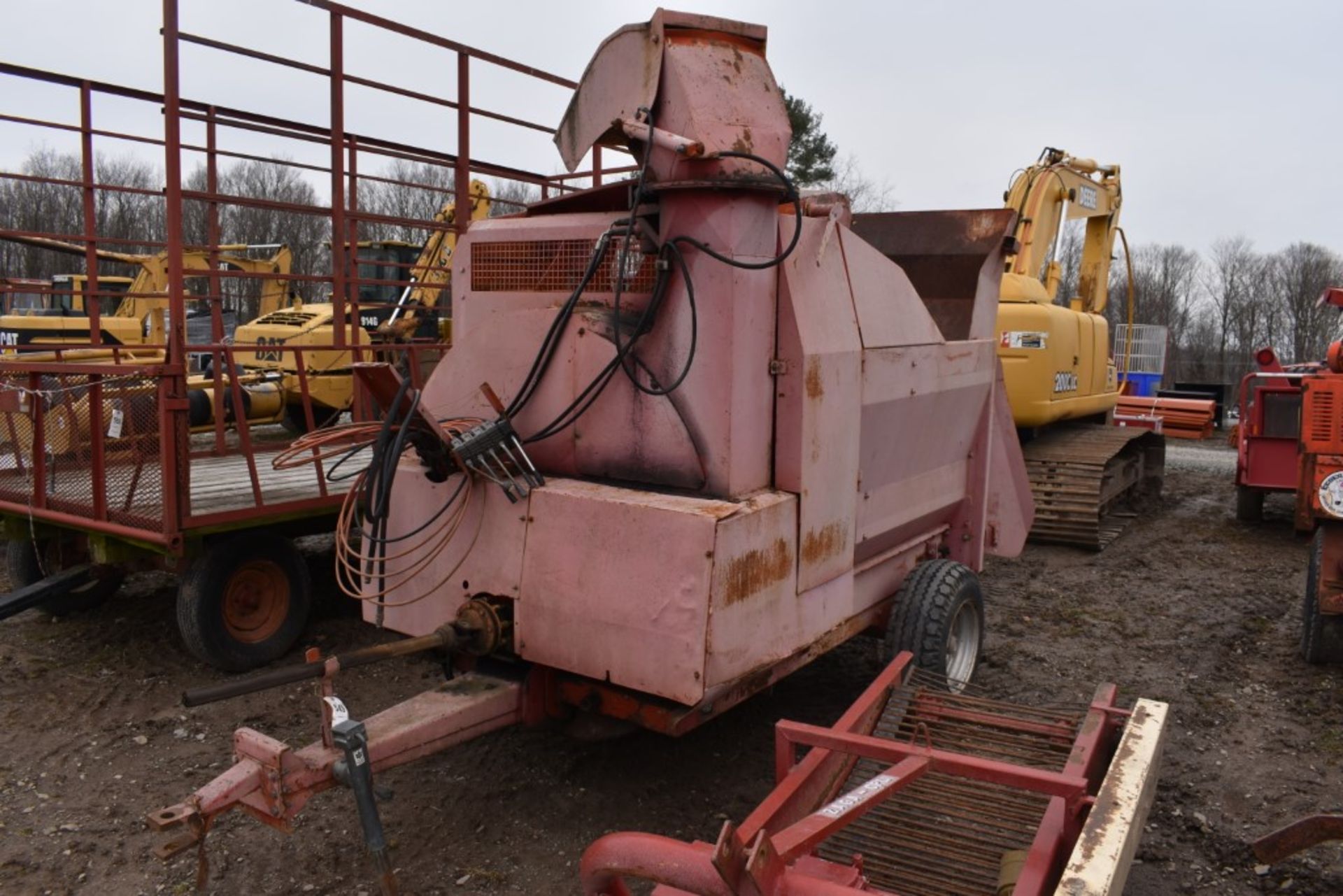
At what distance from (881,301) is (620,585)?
1.72 meters

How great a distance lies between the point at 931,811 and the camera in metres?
3.37

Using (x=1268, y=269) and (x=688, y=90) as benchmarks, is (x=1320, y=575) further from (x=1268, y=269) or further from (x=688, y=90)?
(x=1268, y=269)

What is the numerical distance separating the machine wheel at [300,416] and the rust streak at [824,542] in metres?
5.47

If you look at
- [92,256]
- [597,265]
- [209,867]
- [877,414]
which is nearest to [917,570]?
[877,414]

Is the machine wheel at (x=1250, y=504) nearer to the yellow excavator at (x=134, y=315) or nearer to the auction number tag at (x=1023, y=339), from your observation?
the auction number tag at (x=1023, y=339)

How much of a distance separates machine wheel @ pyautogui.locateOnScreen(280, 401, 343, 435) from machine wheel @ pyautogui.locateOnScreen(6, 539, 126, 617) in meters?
2.31

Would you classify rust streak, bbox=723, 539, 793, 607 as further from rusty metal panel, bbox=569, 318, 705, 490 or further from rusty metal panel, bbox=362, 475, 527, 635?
rusty metal panel, bbox=362, 475, 527, 635

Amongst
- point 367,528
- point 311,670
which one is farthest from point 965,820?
point 367,528

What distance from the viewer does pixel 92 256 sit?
6.75 meters

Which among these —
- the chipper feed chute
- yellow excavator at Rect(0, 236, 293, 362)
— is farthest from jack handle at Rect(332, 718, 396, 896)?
yellow excavator at Rect(0, 236, 293, 362)

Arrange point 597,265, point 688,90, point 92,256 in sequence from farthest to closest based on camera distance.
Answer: point 92,256 → point 597,265 → point 688,90

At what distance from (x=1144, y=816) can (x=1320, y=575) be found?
321 cm

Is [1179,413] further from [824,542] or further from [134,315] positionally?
[134,315]

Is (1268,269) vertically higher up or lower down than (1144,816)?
higher up
